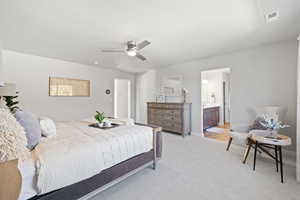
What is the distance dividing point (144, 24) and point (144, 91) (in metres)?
3.72

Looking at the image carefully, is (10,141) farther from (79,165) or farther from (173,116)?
(173,116)

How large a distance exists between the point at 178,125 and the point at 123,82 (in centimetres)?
361

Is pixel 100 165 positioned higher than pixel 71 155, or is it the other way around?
pixel 71 155

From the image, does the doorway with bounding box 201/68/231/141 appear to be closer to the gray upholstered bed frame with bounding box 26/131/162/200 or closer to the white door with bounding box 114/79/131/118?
the white door with bounding box 114/79/131/118

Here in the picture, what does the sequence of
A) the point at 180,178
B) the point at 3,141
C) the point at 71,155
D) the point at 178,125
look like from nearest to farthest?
the point at 3,141 → the point at 71,155 → the point at 180,178 → the point at 178,125

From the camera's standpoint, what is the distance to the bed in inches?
46.8

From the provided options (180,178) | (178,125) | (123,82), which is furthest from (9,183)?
(123,82)

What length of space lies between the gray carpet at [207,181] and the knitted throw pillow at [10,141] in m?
1.13

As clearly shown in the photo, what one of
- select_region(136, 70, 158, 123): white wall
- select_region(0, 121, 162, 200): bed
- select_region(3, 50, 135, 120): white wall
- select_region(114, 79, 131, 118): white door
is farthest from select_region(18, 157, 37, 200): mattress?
select_region(114, 79, 131, 118): white door

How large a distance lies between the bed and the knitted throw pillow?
→ 7 centimetres

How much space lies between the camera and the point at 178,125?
14.8ft

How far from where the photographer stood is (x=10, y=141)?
1021mm

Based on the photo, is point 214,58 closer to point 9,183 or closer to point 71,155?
point 71,155

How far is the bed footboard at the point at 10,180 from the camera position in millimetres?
983
